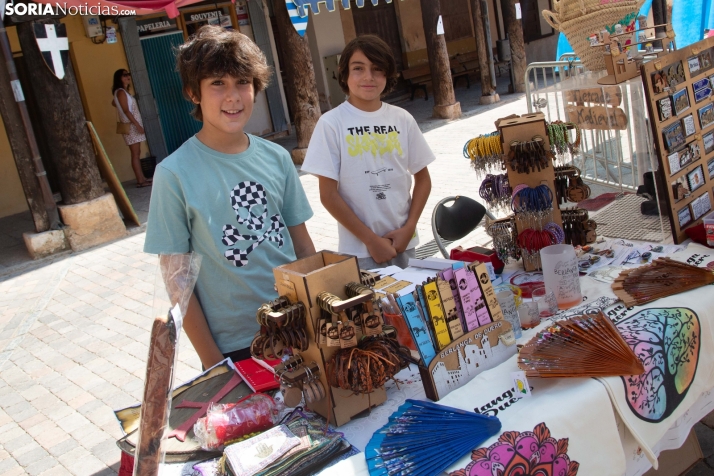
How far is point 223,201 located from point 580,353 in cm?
119

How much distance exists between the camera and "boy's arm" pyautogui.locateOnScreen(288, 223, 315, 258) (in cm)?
245

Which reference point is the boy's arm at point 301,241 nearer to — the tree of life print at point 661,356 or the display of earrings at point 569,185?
the display of earrings at point 569,185

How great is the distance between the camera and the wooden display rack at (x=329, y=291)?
64.7 inches

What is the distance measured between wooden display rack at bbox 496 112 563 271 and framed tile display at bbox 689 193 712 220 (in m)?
0.57

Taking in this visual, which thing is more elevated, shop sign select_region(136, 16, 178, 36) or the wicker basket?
shop sign select_region(136, 16, 178, 36)

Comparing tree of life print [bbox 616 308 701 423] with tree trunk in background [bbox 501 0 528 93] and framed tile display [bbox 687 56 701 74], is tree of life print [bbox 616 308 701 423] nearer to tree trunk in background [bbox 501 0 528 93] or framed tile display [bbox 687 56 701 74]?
framed tile display [bbox 687 56 701 74]

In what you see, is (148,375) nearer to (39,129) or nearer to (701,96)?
(701,96)

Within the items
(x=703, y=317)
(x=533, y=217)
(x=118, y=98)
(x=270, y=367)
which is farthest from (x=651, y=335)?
(x=118, y=98)

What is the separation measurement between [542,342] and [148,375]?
1.07 meters

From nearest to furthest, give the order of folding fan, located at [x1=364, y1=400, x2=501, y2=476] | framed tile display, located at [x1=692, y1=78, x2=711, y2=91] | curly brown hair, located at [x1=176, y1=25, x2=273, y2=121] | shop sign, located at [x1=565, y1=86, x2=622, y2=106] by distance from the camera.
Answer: folding fan, located at [x1=364, y1=400, x2=501, y2=476] → curly brown hair, located at [x1=176, y1=25, x2=273, y2=121] → framed tile display, located at [x1=692, y1=78, x2=711, y2=91] → shop sign, located at [x1=565, y1=86, x2=622, y2=106]

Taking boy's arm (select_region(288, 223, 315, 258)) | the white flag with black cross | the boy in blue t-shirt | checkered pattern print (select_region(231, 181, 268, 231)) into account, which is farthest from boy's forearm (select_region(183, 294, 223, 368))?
the white flag with black cross

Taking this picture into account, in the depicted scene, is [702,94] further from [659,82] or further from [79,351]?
[79,351]

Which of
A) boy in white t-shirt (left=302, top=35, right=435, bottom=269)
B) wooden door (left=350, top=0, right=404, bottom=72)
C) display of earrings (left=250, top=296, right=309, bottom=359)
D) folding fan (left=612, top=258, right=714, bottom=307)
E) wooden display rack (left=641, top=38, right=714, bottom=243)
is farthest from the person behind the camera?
wooden door (left=350, top=0, right=404, bottom=72)

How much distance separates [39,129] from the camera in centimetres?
1012
